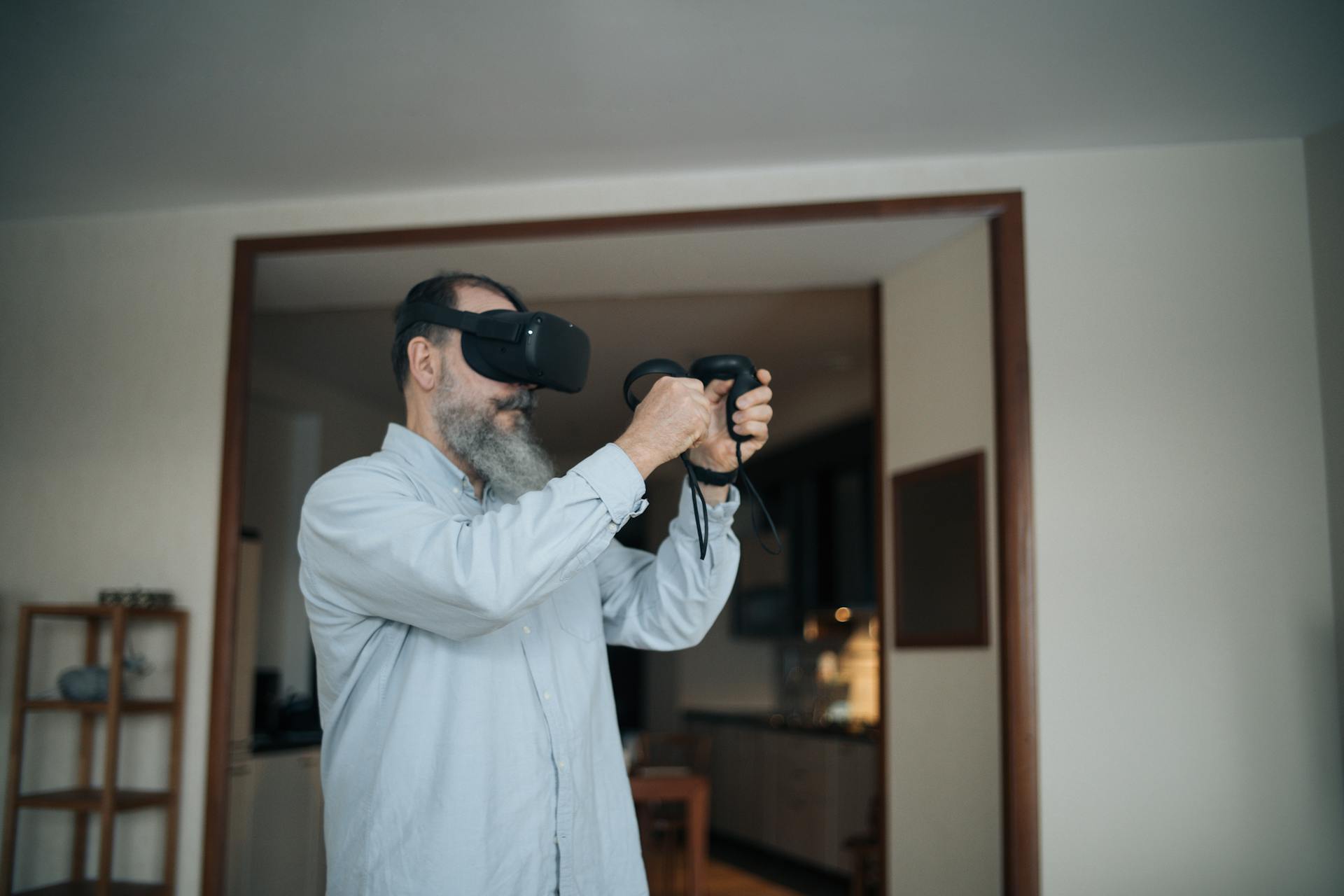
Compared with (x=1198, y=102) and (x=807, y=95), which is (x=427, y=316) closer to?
(x=807, y=95)

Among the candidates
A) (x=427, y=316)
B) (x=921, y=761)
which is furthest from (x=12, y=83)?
(x=921, y=761)

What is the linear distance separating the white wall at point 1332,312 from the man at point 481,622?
84.6 inches

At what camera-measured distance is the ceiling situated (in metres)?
2.53

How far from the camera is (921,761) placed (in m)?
3.67

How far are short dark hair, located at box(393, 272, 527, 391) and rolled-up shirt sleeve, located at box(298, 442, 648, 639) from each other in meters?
0.32

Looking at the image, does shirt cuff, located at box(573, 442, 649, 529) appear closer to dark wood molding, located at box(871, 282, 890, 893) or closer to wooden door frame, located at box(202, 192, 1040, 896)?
wooden door frame, located at box(202, 192, 1040, 896)

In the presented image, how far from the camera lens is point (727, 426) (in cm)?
150

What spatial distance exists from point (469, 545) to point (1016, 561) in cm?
220

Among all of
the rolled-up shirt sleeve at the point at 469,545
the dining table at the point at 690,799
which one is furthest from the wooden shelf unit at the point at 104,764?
the rolled-up shirt sleeve at the point at 469,545

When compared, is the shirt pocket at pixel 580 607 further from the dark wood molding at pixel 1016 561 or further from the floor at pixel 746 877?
the floor at pixel 746 877

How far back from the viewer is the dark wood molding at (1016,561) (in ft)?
10.0

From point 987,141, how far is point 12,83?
2520 millimetres

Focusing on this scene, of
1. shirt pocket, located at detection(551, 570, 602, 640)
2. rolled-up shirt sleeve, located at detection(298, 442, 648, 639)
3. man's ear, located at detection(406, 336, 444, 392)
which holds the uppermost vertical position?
man's ear, located at detection(406, 336, 444, 392)

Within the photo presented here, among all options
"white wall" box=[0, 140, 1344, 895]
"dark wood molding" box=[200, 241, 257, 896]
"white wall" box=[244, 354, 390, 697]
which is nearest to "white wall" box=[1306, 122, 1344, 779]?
"white wall" box=[0, 140, 1344, 895]
